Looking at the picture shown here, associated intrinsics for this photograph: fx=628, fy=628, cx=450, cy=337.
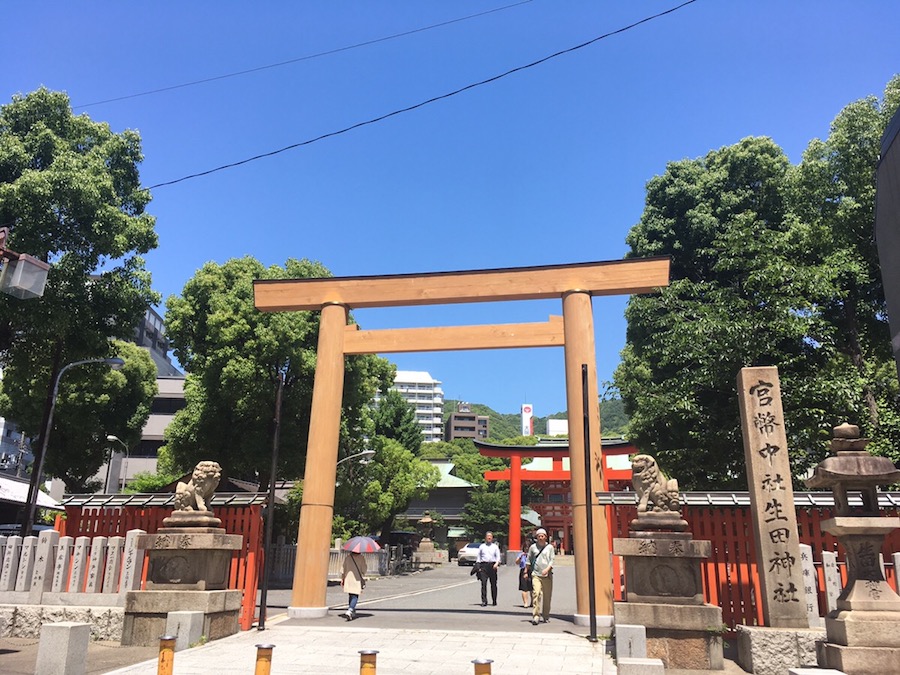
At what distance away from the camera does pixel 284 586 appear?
20.5m

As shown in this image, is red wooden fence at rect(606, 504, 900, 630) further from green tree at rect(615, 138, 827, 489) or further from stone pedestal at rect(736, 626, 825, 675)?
green tree at rect(615, 138, 827, 489)

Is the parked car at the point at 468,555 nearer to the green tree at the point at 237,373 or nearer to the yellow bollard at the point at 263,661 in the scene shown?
the green tree at the point at 237,373

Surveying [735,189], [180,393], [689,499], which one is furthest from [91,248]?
[180,393]

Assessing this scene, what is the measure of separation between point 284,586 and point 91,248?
474 inches

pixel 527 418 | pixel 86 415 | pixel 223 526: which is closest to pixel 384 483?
pixel 86 415

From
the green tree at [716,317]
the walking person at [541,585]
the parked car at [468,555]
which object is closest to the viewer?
the walking person at [541,585]

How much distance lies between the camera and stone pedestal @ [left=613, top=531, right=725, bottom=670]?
26.6ft

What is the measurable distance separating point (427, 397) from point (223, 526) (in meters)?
118

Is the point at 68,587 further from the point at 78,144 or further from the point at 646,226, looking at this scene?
the point at 646,226

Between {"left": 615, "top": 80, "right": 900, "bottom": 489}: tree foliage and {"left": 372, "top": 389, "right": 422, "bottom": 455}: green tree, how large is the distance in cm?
2103

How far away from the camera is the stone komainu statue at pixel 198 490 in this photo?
33.5ft

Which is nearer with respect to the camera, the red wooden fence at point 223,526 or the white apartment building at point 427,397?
the red wooden fence at point 223,526

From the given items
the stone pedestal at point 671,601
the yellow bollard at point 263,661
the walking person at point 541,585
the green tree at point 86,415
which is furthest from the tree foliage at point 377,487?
the yellow bollard at point 263,661

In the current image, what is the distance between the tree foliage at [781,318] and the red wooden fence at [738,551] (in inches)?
156
